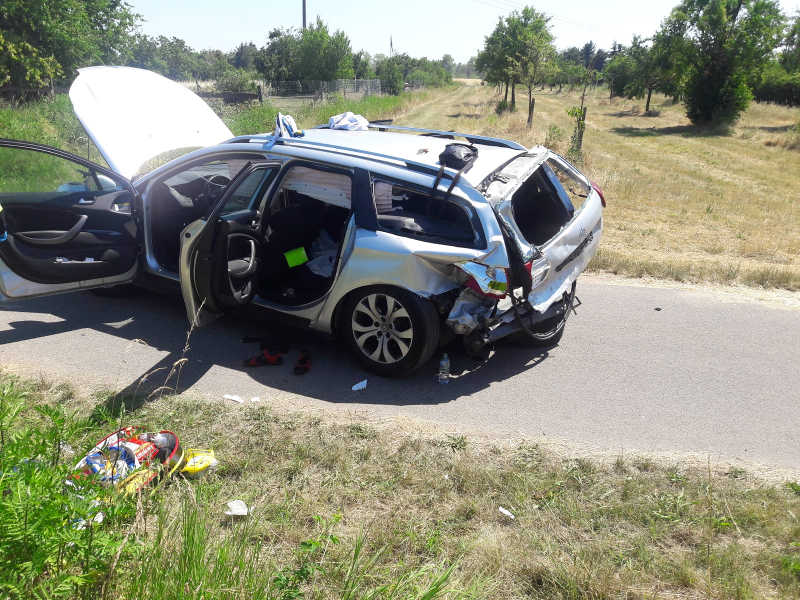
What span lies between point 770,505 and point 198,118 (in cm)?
638

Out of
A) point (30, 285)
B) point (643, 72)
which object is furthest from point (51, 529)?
point (643, 72)

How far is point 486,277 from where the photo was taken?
13.9ft

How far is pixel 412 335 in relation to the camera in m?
4.45

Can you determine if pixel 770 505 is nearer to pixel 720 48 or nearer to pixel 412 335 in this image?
pixel 412 335

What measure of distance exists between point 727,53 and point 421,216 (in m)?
38.2

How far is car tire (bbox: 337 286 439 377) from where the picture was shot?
439 cm

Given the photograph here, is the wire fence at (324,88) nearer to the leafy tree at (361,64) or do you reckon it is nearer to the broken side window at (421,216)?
the leafy tree at (361,64)

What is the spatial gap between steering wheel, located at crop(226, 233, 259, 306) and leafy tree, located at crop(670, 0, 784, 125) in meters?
36.5

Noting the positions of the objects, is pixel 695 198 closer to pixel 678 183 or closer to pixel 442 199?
pixel 678 183

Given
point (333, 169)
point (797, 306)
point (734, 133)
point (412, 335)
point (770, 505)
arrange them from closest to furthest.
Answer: point (770, 505) < point (412, 335) < point (333, 169) < point (797, 306) < point (734, 133)

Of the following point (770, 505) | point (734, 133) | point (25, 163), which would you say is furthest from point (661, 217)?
point (734, 133)

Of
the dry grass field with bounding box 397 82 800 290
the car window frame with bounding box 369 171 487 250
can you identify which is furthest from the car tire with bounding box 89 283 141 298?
the dry grass field with bounding box 397 82 800 290

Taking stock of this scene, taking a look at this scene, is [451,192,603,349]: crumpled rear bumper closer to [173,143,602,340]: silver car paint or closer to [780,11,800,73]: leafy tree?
[173,143,602,340]: silver car paint

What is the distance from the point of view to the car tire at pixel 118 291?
6.05 metres
